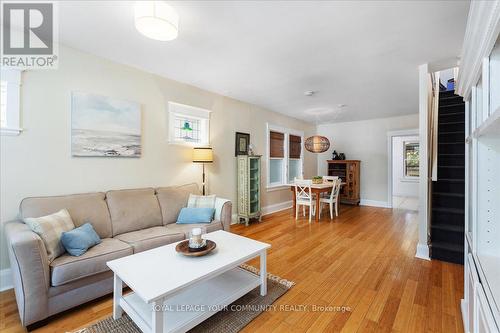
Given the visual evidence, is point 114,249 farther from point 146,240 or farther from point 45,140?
point 45,140

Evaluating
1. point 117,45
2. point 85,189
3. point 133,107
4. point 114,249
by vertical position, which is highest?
point 117,45

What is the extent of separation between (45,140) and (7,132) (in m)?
0.28

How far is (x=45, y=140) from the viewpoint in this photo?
7.79ft

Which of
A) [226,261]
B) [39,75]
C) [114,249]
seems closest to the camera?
[226,261]

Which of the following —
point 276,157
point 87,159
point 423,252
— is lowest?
point 423,252

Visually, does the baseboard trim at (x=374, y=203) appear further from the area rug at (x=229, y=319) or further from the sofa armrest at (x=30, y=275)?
the sofa armrest at (x=30, y=275)

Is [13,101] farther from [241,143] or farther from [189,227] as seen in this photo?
[241,143]

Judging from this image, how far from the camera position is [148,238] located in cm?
233

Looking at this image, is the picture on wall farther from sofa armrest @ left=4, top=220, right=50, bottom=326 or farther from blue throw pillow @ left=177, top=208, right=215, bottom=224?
sofa armrest @ left=4, top=220, right=50, bottom=326

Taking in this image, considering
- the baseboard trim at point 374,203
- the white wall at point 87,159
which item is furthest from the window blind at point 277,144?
the baseboard trim at point 374,203

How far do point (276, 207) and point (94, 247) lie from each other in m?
Result: 4.03

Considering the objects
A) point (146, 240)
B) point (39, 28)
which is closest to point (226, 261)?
point (146, 240)

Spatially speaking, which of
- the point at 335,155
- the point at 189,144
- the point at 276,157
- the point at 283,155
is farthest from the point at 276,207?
the point at 189,144

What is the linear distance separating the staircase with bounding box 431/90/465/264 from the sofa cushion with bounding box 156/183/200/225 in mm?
3397
